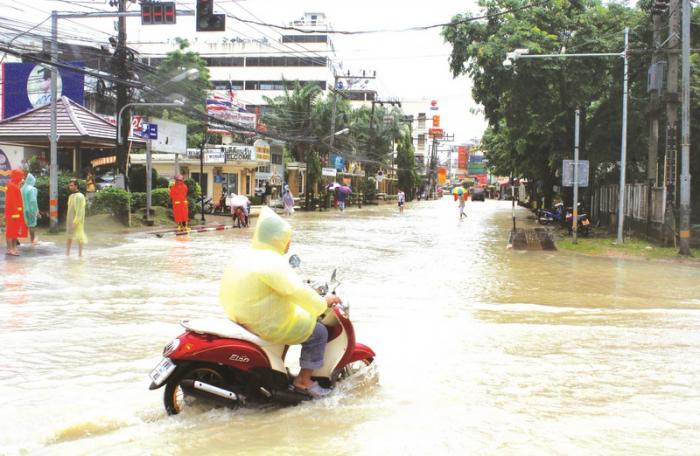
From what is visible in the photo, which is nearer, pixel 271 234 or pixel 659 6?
pixel 271 234

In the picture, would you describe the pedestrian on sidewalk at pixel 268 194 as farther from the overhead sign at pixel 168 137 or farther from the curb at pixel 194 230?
the curb at pixel 194 230

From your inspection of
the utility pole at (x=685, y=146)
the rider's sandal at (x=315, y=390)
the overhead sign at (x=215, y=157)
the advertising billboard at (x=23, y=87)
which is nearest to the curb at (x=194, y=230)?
the overhead sign at (x=215, y=157)

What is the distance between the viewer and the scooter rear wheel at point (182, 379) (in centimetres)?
466

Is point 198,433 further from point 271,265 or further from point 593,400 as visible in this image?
point 593,400

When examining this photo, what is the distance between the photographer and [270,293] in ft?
15.6

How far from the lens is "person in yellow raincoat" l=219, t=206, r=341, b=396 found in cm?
470

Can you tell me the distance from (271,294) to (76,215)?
11.3m

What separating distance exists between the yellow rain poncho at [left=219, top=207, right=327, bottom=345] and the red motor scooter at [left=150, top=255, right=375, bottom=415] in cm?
11

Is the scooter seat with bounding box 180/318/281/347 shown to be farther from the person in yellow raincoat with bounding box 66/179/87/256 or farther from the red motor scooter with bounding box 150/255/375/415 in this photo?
the person in yellow raincoat with bounding box 66/179/87/256

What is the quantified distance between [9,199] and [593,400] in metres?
12.9

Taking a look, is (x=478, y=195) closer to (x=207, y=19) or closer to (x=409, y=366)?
(x=207, y=19)

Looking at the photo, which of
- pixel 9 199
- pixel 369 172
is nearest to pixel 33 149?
pixel 9 199

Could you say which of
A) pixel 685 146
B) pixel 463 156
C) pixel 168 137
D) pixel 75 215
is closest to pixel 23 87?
pixel 168 137

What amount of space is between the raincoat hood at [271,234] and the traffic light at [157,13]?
10972 millimetres
